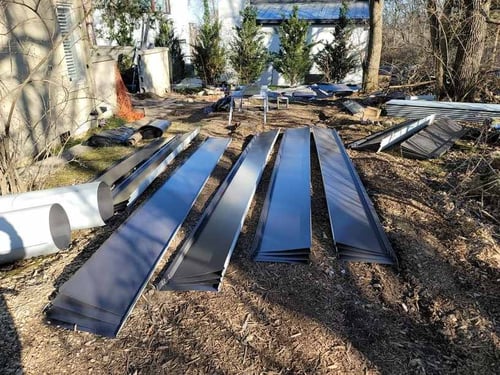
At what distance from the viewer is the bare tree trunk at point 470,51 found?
689 cm

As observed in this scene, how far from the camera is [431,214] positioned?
372 centimetres

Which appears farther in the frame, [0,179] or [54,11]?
[54,11]

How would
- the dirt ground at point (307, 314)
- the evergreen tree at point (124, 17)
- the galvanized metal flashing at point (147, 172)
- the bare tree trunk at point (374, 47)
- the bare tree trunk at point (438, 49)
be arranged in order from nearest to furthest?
the dirt ground at point (307, 314)
the galvanized metal flashing at point (147, 172)
the bare tree trunk at point (438, 49)
the bare tree trunk at point (374, 47)
the evergreen tree at point (124, 17)

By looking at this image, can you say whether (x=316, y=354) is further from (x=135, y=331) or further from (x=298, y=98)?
(x=298, y=98)

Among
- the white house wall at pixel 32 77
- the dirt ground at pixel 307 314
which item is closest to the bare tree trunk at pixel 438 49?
the dirt ground at pixel 307 314

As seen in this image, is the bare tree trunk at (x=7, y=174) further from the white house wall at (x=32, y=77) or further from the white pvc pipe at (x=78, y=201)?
the white house wall at (x=32, y=77)

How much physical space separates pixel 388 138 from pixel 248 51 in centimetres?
1072

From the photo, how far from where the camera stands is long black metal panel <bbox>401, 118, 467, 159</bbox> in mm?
5273

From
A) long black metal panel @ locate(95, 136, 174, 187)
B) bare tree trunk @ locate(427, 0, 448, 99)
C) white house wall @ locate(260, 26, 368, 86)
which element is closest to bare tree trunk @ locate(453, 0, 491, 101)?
bare tree trunk @ locate(427, 0, 448, 99)

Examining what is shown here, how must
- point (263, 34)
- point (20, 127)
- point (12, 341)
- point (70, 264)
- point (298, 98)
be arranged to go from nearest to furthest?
point (12, 341)
point (70, 264)
point (20, 127)
point (298, 98)
point (263, 34)

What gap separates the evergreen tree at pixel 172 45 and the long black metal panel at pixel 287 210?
1186 cm

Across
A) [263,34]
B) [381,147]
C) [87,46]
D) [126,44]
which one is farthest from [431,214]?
[263,34]

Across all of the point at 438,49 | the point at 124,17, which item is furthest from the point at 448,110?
the point at 124,17

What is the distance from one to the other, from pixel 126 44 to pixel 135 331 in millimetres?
14064
